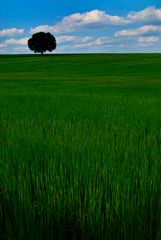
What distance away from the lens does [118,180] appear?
9.34 feet

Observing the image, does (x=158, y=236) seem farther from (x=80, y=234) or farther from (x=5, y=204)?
(x=5, y=204)

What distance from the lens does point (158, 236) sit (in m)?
2.48

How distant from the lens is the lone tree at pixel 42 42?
89.7m

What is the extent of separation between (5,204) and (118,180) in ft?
2.67

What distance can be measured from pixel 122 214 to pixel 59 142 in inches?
73.1

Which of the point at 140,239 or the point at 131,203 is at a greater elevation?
the point at 131,203

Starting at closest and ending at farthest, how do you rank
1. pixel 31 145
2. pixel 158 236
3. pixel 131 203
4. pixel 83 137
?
pixel 158 236 < pixel 131 203 < pixel 31 145 < pixel 83 137

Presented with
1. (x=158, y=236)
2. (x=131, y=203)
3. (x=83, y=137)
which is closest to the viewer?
(x=158, y=236)

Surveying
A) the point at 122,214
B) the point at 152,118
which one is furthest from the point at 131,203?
the point at 152,118

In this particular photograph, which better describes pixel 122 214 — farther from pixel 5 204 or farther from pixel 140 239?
pixel 5 204

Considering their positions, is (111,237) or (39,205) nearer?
(111,237)

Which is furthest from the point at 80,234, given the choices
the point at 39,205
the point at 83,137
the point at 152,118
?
the point at 152,118

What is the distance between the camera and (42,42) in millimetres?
89688

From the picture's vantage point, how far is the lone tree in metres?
89.7
